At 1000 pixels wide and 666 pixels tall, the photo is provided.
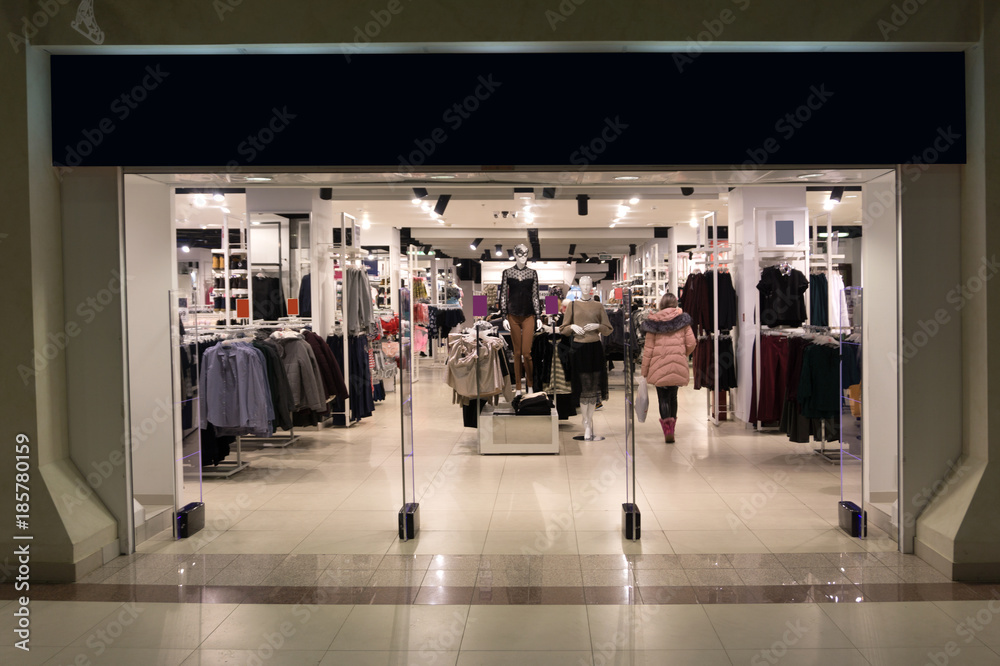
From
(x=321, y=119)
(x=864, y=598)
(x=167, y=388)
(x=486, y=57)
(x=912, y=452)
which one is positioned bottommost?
(x=864, y=598)

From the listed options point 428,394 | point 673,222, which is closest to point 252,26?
point 428,394

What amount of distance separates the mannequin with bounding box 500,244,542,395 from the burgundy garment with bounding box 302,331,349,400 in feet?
7.28

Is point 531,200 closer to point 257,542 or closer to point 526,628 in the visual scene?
point 257,542

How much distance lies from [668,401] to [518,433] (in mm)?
1809

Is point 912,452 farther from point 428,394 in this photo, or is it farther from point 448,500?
point 428,394

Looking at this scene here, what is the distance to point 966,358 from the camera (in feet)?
14.5

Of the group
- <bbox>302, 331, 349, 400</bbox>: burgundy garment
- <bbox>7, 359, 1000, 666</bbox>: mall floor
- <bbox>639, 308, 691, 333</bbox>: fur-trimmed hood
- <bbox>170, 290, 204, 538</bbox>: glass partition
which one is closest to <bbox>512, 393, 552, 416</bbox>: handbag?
<bbox>7, 359, 1000, 666</bbox>: mall floor

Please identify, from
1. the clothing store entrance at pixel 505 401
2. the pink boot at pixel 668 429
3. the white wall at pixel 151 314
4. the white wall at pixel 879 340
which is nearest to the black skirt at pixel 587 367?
the clothing store entrance at pixel 505 401

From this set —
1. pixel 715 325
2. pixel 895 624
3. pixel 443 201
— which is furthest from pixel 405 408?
pixel 443 201

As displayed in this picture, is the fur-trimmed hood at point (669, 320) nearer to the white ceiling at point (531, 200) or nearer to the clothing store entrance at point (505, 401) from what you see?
the clothing store entrance at point (505, 401)

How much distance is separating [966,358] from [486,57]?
133 inches

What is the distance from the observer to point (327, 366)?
779 centimetres

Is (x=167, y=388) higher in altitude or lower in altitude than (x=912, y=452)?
higher

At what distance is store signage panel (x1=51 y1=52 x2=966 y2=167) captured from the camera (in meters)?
4.41
